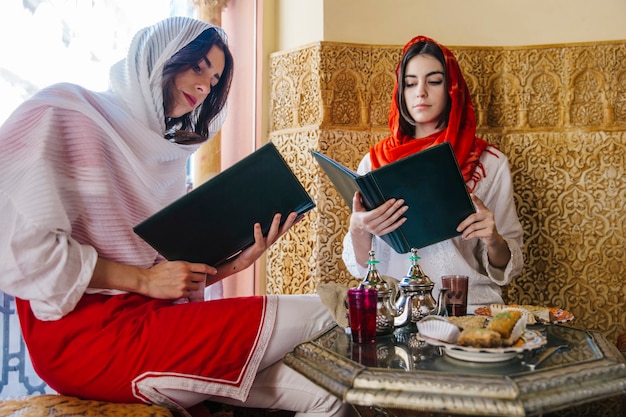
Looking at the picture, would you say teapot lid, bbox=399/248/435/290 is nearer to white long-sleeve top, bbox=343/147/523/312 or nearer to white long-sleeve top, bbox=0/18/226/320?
white long-sleeve top, bbox=343/147/523/312

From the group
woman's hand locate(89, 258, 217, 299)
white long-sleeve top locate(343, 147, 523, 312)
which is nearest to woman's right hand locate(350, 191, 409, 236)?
white long-sleeve top locate(343, 147, 523, 312)

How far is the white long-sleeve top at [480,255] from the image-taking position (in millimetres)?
2197

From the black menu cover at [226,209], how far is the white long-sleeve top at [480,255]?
0.69 meters

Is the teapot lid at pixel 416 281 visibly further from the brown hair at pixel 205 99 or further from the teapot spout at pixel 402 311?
the brown hair at pixel 205 99

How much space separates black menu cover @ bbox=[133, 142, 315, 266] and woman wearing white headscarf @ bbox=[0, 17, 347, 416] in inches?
2.4

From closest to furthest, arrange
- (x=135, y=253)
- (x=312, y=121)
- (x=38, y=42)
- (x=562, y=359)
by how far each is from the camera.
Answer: (x=562, y=359) < (x=135, y=253) < (x=38, y=42) < (x=312, y=121)

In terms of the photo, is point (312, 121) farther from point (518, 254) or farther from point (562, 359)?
point (562, 359)

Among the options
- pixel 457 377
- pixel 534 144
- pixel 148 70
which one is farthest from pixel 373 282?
pixel 534 144

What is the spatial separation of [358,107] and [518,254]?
116 centimetres

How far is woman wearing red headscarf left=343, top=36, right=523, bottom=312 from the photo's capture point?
2.25 m

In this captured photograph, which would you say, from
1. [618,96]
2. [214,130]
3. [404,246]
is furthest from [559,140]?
[214,130]

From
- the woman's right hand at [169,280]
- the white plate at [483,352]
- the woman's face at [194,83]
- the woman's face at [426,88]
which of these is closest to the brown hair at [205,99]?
the woman's face at [194,83]

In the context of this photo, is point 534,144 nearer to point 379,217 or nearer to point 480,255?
point 480,255

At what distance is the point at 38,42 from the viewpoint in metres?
2.29
